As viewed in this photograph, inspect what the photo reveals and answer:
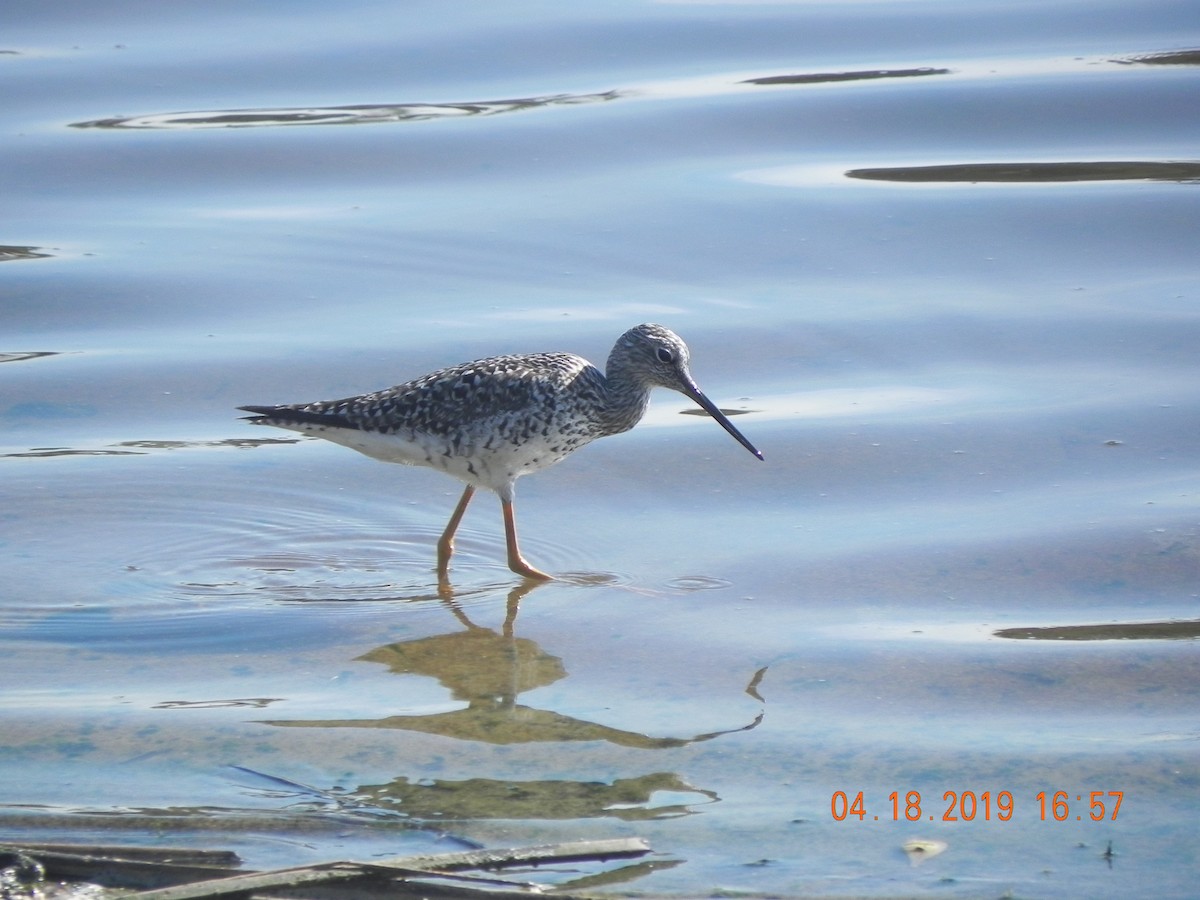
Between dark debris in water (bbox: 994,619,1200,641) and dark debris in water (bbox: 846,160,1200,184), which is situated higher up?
dark debris in water (bbox: 846,160,1200,184)

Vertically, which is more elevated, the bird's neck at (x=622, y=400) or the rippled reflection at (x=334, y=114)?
the rippled reflection at (x=334, y=114)

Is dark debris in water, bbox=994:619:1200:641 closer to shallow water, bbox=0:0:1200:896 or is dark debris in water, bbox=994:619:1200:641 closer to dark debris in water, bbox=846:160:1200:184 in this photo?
shallow water, bbox=0:0:1200:896

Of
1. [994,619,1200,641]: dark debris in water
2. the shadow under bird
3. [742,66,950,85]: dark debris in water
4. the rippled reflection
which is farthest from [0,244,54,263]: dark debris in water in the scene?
[994,619,1200,641]: dark debris in water

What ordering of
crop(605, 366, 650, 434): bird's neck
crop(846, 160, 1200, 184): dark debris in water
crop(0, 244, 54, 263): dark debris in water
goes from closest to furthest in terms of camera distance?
crop(605, 366, 650, 434): bird's neck < crop(0, 244, 54, 263): dark debris in water < crop(846, 160, 1200, 184): dark debris in water

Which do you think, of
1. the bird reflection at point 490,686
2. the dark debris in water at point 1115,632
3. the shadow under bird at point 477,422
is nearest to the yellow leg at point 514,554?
the shadow under bird at point 477,422

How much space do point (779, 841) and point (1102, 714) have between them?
1592 mm

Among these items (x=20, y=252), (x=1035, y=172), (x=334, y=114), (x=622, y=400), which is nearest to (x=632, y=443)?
(x=622, y=400)

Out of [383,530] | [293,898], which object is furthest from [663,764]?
[383,530]
